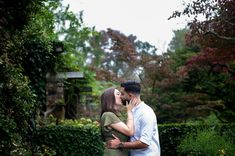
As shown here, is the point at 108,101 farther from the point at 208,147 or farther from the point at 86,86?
the point at 86,86

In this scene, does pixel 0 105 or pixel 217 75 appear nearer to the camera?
pixel 0 105

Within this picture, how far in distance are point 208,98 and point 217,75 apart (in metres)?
0.95

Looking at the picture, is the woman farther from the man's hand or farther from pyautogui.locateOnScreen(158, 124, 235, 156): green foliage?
pyautogui.locateOnScreen(158, 124, 235, 156): green foliage

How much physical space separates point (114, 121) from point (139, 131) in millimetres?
223

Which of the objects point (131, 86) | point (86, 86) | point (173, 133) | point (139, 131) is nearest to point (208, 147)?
point (173, 133)

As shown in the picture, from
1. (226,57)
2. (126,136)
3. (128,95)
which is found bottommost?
(126,136)

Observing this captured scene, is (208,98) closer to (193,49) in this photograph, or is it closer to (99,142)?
(193,49)

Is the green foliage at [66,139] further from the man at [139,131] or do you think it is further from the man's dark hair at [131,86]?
the man's dark hair at [131,86]

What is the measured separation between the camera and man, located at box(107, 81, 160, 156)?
3.87 m

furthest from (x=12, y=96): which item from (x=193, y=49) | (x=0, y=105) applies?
(x=193, y=49)

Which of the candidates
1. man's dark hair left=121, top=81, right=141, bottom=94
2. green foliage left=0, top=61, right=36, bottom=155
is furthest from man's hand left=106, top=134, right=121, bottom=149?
green foliage left=0, top=61, right=36, bottom=155

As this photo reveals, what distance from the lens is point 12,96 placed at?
287 inches

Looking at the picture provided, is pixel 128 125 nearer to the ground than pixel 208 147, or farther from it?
farther from it

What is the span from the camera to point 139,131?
396 centimetres
